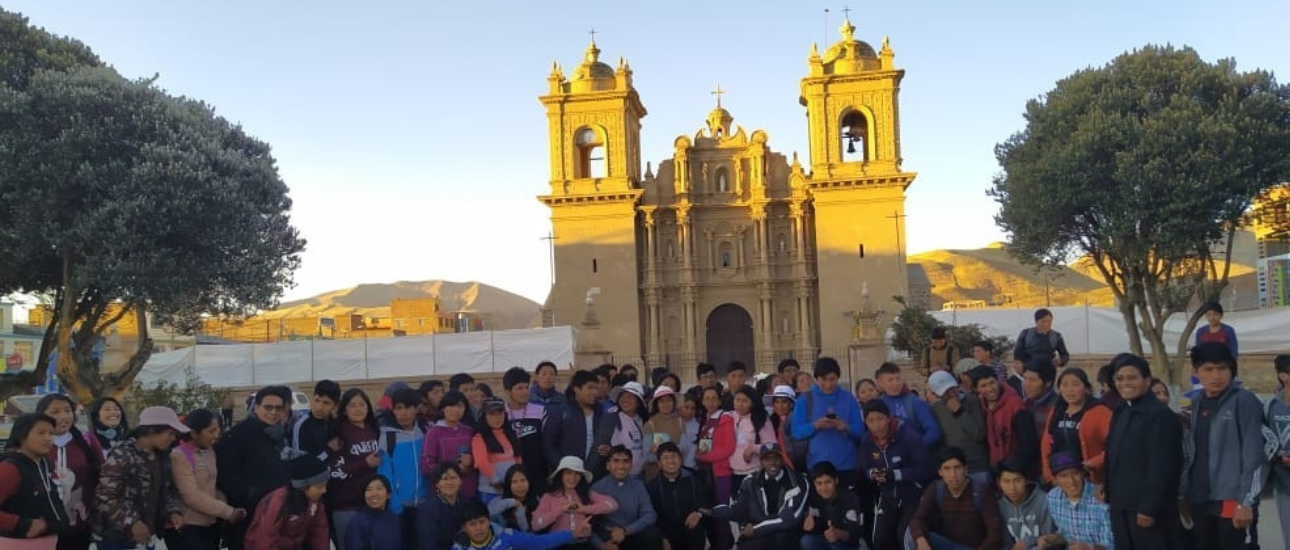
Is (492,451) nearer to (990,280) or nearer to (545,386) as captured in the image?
(545,386)

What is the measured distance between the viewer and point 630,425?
7.97m

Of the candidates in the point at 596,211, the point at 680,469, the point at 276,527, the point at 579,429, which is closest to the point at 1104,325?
the point at 596,211

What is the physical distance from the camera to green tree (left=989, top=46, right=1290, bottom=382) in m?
19.2

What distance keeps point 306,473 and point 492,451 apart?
1.35 meters

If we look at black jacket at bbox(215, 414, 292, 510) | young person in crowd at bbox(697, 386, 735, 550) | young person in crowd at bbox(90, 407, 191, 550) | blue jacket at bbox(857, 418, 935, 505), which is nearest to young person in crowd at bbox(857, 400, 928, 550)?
blue jacket at bbox(857, 418, 935, 505)

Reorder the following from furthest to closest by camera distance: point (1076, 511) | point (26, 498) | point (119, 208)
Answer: point (119, 208) → point (1076, 511) → point (26, 498)

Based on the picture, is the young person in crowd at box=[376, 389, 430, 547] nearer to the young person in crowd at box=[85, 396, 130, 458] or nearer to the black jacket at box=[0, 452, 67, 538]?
the black jacket at box=[0, 452, 67, 538]

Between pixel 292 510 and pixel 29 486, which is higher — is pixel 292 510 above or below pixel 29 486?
below

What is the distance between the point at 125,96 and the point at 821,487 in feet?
42.4

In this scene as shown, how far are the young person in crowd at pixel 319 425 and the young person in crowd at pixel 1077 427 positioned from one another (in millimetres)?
4520

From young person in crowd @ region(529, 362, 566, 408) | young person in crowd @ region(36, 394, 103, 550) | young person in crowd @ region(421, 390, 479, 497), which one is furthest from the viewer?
young person in crowd @ region(529, 362, 566, 408)

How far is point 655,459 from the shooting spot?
7.99 metres

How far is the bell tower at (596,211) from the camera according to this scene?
34.8 m

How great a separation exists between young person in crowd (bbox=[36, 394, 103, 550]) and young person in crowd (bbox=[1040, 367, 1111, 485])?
5745 millimetres
